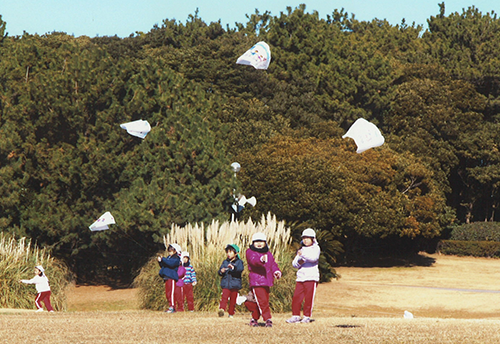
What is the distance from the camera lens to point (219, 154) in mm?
30344

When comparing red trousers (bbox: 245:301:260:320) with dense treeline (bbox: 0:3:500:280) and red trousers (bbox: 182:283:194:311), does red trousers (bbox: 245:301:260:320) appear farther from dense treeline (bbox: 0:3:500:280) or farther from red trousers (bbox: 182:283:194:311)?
dense treeline (bbox: 0:3:500:280)

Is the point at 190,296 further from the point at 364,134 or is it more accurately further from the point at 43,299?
the point at 364,134

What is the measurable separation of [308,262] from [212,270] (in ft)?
21.7

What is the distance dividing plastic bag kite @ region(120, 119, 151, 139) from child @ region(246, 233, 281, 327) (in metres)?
16.7

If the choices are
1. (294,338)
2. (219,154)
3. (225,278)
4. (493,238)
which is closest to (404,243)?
(493,238)

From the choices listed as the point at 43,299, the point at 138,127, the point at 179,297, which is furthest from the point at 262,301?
the point at 138,127

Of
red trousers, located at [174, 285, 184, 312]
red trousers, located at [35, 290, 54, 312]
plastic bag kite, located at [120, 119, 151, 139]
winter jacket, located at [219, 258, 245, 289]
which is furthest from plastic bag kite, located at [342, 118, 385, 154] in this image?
winter jacket, located at [219, 258, 245, 289]

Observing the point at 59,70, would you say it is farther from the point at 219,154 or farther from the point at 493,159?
the point at 493,159

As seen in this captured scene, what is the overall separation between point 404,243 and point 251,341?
3687 centimetres

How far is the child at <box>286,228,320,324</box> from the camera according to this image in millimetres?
11898

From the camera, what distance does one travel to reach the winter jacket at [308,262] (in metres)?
11.9

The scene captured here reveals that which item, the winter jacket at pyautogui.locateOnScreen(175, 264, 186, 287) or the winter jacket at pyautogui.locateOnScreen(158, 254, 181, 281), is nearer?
the winter jacket at pyautogui.locateOnScreen(158, 254, 181, 281)

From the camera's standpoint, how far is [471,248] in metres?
46.5

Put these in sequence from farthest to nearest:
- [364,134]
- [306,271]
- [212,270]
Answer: [364,134]
[212,270]
[306,271]
